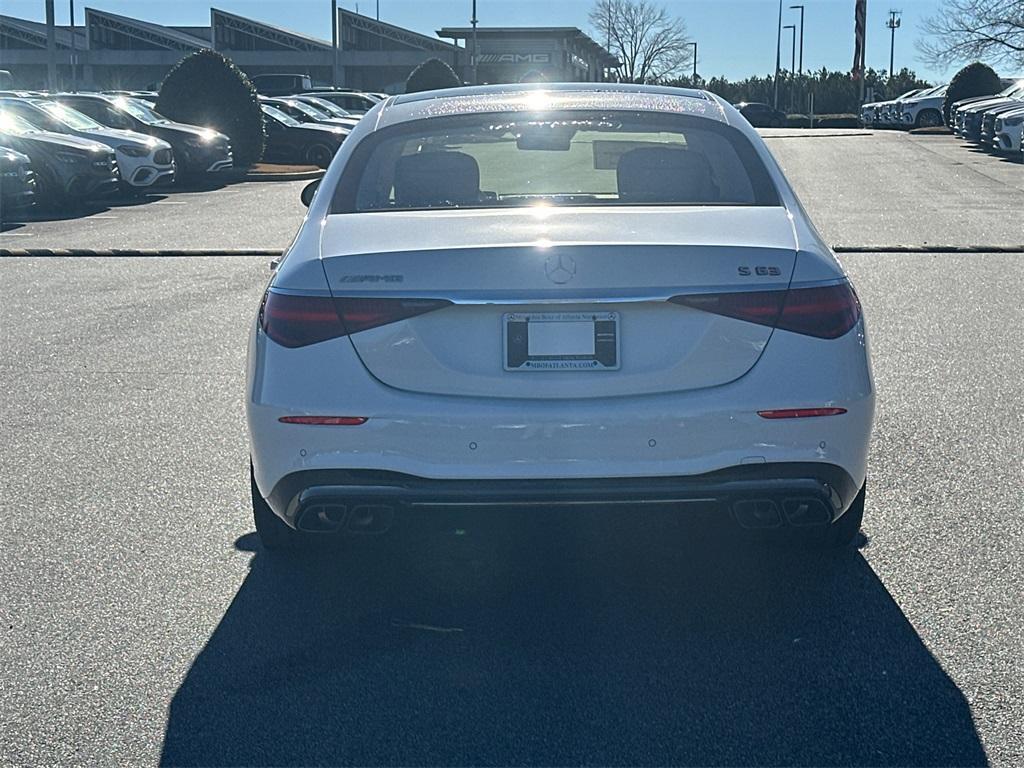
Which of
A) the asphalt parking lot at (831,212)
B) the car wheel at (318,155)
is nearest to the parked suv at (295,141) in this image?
the car wheel at (318,155)

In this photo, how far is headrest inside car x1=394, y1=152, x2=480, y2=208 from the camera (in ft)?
16.6

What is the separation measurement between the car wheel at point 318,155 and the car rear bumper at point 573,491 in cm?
2743

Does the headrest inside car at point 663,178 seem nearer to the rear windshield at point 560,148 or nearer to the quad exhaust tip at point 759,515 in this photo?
the rear windshield at point 560,148

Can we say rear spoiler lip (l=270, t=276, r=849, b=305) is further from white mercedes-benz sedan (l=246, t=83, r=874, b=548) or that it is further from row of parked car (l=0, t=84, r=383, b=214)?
row of parked car (l=0, t=84, r=383, b=214)

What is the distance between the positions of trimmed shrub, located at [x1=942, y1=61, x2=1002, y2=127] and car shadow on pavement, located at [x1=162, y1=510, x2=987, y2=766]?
44125 millimetres

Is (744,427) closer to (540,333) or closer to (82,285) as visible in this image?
(540,333)

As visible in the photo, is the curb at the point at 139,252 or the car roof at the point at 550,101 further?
the curb at the point at 139,252

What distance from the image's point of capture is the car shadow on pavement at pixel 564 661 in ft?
11.6

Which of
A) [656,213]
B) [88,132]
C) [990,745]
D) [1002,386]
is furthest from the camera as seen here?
[88,132]

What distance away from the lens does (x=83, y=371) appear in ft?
27.5

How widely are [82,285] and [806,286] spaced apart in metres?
9.23

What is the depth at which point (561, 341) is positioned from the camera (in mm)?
4055

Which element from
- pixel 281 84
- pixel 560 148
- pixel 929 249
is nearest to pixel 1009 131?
pixel 929 249

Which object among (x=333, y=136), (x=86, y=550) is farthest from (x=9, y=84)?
(x=86, y=550)
